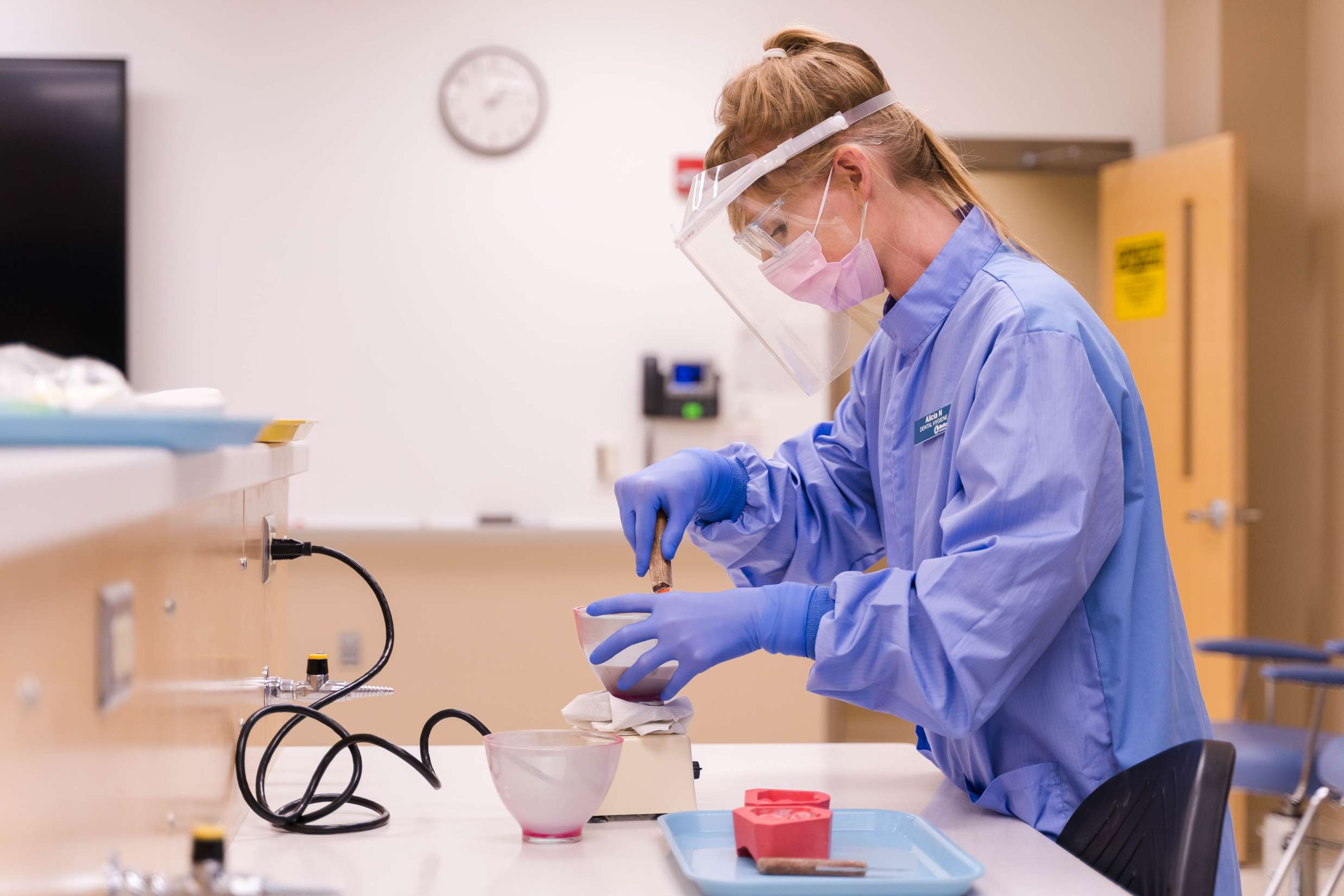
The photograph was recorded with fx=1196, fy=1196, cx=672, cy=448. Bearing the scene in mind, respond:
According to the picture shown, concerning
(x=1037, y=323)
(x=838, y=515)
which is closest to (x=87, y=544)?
(x=1037, y=323)

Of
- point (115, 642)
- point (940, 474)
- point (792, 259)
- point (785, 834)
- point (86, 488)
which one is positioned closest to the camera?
point (86, 488)

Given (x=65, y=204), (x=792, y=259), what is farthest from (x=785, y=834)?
(x=65, y=204)

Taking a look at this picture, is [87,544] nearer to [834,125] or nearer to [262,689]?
[262,689]

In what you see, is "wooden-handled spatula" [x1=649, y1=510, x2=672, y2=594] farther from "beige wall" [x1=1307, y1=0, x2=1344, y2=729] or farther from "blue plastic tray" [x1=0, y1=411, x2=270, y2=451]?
"beige wall" [x1=1307, y1=0, x2=1344, y2=729]

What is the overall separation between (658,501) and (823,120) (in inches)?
18.7

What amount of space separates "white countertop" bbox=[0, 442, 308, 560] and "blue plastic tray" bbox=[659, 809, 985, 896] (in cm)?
44

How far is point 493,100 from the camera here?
3.33m

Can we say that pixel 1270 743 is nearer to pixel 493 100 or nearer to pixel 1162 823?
pixel 1162 823

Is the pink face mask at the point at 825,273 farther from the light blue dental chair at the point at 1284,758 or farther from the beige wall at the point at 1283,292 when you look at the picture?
the beige wall at the point at 1283,292

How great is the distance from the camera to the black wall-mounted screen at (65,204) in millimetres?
3098

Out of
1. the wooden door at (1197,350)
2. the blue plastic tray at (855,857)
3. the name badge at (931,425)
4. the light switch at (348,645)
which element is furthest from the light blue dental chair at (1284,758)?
the light switch at (348,645)

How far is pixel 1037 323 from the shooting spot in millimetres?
1081

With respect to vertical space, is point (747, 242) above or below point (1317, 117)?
below

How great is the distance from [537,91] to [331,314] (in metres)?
0.84
